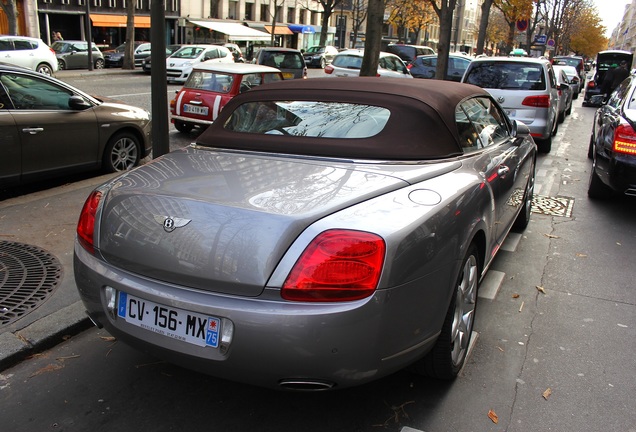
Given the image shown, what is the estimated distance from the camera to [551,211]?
683 cm

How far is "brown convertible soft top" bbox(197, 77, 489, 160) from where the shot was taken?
10.6ft

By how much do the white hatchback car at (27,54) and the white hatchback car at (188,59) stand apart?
14.6 ft

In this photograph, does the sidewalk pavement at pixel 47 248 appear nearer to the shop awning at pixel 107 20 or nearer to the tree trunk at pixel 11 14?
the tree trunk at pixel 11 14

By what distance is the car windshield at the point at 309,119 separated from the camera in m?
3.39

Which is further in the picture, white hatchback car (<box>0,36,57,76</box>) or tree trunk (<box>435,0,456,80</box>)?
white hatchback car (<box>0,36,57,76</box>)

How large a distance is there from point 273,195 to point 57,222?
11.9 ft

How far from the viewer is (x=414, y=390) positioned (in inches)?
121

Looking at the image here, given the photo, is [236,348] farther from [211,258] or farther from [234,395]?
[234,395]

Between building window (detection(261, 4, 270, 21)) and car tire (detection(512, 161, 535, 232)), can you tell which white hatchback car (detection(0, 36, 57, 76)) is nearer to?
car tire (detection(512, 161, 535, 232))

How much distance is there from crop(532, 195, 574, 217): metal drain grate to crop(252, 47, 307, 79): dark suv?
11.9 metres

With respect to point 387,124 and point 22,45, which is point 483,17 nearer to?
point 22,45

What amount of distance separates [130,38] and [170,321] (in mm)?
28401

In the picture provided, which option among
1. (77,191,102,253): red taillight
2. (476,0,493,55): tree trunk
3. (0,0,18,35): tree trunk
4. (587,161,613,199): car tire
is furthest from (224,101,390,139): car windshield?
(476,0,493,55): tree trunk

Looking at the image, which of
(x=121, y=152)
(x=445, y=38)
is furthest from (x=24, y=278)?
(x=445, y=38)
